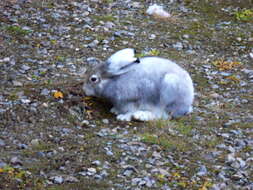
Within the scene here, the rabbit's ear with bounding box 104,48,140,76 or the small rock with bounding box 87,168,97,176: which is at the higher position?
the rabbit's ear with bounding box 104,48,140,76

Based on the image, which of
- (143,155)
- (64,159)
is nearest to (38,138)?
(64,159)

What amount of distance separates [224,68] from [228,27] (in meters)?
3.23

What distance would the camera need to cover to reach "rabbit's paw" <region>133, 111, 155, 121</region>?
35.0 ft

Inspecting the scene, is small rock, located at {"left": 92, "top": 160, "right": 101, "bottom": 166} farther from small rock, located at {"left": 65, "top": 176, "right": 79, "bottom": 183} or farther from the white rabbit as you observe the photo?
the white rabbit

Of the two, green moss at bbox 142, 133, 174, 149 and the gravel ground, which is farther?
green moss at bbox 142, 133, 174, 149

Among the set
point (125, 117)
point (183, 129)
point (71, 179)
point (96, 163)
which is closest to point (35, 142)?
point (96, 163)

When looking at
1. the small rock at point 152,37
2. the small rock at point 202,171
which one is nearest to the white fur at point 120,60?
the small rock at point 202,171

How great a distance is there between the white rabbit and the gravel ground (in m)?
0.30

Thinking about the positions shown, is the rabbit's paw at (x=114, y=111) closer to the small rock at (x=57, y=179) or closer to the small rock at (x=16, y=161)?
the small rock at (x=16, y=161)

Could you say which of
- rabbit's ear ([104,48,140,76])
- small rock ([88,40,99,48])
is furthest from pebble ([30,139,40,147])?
small rock ([88,40,99,48])

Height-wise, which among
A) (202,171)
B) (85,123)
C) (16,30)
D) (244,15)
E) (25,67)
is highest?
(244,15)

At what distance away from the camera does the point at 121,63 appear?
10773mm

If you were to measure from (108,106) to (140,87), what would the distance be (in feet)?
2.84

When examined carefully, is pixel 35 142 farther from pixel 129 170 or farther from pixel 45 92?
pixel 45 92
